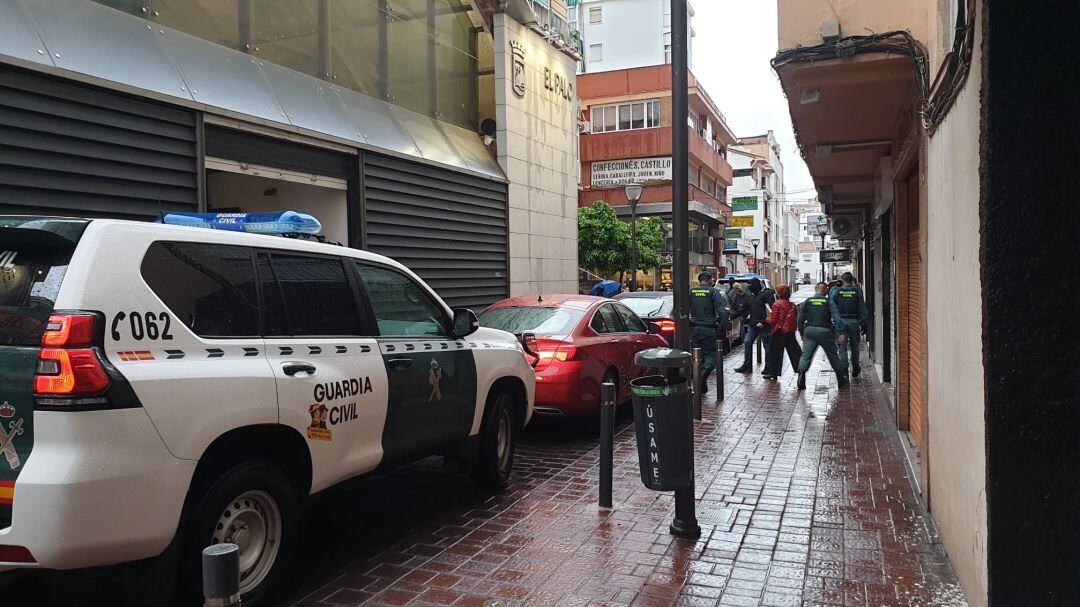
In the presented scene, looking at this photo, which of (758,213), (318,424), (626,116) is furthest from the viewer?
(758,213)

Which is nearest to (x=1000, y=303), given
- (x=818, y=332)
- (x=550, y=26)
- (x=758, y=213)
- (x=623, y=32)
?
(x=818, y=332)

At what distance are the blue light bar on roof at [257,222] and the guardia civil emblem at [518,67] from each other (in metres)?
10.7

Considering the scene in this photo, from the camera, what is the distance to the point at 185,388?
3473 mm

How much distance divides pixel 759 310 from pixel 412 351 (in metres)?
10.0

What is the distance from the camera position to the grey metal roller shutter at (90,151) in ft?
22.3

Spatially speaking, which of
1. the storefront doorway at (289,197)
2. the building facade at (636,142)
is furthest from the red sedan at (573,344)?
the building facade at (636,142)

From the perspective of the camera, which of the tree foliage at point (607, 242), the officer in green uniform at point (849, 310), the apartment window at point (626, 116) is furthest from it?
the apartment window at point (626, 116)

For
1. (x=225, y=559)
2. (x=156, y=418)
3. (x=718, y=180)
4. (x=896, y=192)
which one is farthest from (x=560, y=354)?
(x=718, y=180)

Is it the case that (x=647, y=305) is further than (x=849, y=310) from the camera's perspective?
Yes

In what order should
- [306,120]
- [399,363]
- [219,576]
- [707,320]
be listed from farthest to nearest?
[707,320] < [306,120] < [399,363] < [219,576]

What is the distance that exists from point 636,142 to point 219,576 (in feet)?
118

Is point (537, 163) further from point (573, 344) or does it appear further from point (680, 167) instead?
point (680, 167)

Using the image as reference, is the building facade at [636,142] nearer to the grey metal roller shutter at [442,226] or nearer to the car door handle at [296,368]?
the grey metal roller shutter at [442,226]

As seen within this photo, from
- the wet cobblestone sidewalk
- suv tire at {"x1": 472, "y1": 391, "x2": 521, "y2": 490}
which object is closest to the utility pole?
the wet cobblestone sidewalk
